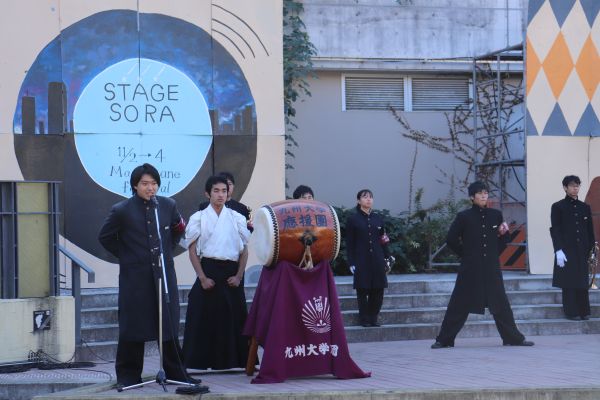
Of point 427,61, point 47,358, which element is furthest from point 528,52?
point 47,358

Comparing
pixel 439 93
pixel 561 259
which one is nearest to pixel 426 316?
pixel 561 259

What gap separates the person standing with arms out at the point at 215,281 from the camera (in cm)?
992

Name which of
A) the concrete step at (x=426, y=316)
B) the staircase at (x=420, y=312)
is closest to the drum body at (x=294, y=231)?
the staircase at (x=420, y=312)

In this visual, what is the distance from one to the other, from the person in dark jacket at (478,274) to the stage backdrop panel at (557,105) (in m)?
3.70

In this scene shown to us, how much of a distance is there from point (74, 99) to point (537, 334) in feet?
21.6

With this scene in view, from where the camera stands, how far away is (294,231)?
9.53 m

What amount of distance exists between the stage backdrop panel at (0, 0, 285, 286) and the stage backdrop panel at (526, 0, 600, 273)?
3953 millimetres

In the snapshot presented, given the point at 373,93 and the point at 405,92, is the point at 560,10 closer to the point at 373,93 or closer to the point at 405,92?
the point at 405,92

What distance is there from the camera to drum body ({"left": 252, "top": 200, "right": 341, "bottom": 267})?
9.52 m

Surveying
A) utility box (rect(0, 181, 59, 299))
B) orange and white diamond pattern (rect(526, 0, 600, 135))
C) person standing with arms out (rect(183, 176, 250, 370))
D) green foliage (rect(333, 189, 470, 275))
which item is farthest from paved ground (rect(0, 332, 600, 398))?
green foliage (rect(333, 189, 470, 275))

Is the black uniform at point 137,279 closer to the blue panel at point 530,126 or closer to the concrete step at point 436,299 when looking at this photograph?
the concrete step at point 436,299

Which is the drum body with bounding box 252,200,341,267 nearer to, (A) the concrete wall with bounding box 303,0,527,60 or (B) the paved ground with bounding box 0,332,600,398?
(B) the paved ground with bounding box 0,332,600,398

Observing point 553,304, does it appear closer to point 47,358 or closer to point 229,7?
point 229,7

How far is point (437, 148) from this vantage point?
19.0m
